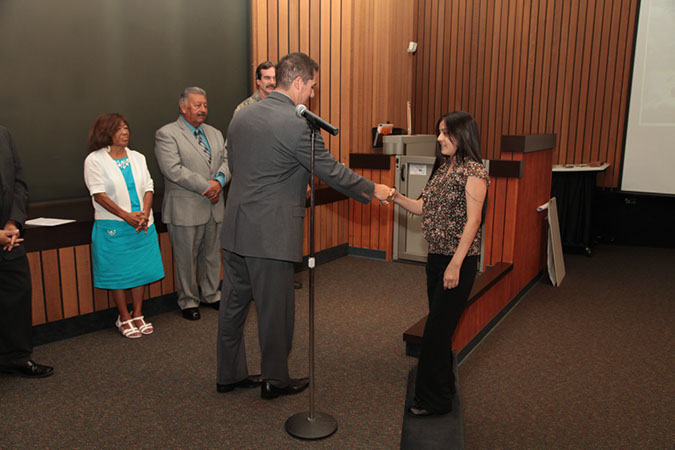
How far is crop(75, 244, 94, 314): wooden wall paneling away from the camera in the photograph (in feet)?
11.5

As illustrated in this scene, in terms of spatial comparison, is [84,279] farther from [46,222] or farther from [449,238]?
[449,238]

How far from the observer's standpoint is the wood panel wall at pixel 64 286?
10.9 feet

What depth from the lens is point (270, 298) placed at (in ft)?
8.23

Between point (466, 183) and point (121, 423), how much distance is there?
1879mm

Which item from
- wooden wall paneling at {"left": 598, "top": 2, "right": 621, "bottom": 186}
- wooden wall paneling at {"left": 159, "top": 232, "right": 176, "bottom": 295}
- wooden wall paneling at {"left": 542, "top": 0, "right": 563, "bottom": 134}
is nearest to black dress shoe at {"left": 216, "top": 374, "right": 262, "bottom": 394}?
wooden wall paneling at {"left": 159, "top": 232, "right": 176, "bottom": 295}

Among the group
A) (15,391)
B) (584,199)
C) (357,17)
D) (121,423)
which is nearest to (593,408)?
(121,423)

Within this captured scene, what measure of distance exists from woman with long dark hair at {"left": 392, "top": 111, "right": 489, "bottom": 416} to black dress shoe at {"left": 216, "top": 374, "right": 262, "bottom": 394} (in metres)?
0.82

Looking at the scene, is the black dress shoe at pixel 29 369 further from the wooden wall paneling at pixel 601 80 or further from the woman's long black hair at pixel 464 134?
the wooden wall paneling at pixel 601 80

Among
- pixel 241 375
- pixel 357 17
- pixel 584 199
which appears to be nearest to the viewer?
pixel 241 375

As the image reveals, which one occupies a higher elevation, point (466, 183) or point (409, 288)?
point (466, 183)

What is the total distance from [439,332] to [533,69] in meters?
5.75

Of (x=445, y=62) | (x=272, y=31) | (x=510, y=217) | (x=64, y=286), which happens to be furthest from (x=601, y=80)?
(x=64, y=286)

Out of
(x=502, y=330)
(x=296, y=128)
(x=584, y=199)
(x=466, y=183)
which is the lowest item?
(x=502, y=330)

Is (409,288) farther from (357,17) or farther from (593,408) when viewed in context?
(357,17)
